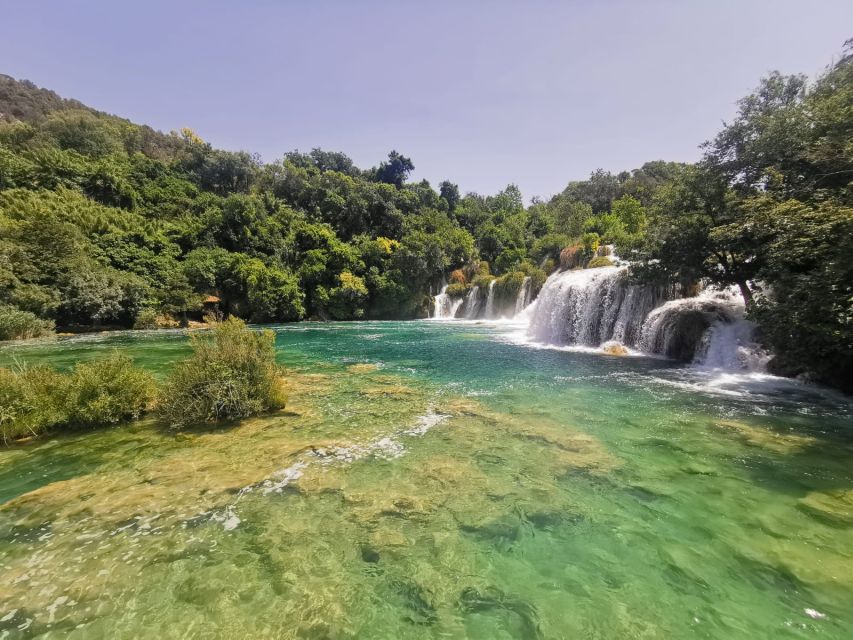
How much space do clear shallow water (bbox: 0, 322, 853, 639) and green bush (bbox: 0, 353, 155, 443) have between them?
0.50m

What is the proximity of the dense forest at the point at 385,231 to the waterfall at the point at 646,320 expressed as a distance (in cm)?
130

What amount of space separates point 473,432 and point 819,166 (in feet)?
46.4

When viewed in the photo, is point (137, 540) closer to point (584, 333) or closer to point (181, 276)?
point (584, 333)

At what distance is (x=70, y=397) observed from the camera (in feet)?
24.7

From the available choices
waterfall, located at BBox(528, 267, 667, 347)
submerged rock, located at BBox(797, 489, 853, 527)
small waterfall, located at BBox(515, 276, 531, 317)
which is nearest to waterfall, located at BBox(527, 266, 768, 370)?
waterfall, located at BBox(528, 267, 667, 347)

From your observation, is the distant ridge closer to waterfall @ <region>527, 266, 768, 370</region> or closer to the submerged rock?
waterfall @ <region>527, 266, 768, 370</region>

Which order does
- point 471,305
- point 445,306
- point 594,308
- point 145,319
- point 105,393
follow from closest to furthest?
point 105,393 → point 594,308 → point 145,319 → point 471,305 → point 445,306

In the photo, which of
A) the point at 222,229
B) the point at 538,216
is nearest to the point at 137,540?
the point at 222,229

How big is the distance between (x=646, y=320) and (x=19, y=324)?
3626 cm

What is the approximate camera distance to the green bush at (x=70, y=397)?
7176 mm

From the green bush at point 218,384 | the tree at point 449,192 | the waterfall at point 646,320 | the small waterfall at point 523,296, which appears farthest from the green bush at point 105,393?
the tree at point 449,192

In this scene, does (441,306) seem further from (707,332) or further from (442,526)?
(442,526)

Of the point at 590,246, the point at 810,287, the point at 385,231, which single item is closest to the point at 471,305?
the point at 590,246

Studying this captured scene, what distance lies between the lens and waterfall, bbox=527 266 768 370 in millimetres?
13625
